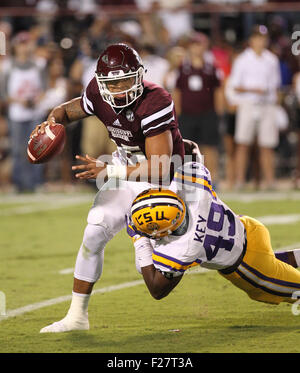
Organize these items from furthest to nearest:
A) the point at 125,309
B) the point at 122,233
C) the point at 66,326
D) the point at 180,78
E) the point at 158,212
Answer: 1. the point at 180,78
2. the point at 122,233
3. the point at 125,309
4. the point at 66,326
5. the point at 158,212

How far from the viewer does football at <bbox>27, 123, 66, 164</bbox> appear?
5258 millimetres

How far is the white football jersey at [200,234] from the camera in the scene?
4.88 m

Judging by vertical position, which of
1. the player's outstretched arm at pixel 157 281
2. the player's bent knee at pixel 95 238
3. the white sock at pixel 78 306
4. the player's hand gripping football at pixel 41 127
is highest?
the player's hand gripping football at pixel 41 127

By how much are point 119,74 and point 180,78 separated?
663 centimetres

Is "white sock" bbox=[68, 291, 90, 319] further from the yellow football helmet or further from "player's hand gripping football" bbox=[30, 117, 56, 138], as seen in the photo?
"player's hand gripping football" bbox=[30, 117, 56, 138]

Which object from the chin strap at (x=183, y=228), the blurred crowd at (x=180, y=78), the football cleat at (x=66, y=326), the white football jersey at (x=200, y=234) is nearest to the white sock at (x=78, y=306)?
the football cleat at (x=66, y=326)

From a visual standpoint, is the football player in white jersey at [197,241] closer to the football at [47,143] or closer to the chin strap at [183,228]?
the chin strap at [183,228]

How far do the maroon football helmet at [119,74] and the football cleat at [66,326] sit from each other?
1262mm

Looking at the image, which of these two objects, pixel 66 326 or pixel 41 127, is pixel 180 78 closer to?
pixel 41 127

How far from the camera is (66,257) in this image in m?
7.69

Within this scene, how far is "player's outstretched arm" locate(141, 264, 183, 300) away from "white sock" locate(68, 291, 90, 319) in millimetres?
435

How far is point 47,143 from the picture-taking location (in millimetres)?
5254

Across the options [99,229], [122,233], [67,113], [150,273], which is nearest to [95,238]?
[99,229]
